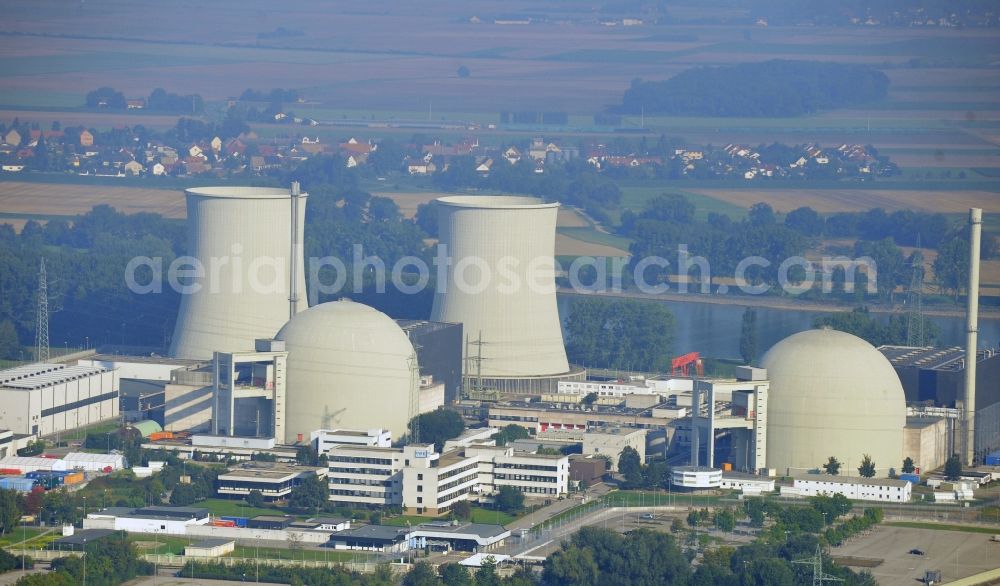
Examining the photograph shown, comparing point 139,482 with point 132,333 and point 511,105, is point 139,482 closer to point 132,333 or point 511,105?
point 132,333

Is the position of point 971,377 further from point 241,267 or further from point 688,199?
point 688,199

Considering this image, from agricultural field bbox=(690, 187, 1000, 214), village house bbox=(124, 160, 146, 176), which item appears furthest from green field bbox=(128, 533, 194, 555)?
village house bbox=(124, 160, 146, 176)

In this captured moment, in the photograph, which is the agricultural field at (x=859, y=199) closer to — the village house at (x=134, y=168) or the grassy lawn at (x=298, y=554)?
the village house at (x=134, y=168)

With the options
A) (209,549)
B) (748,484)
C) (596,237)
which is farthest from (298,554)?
(596,237)

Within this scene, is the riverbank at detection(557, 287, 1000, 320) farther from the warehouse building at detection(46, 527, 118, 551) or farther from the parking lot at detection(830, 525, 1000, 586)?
the warehouse building at detection(46, 527, 118, 551)

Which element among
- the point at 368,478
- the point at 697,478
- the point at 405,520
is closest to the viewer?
the point at 405,520

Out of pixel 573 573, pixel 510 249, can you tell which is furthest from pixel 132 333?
pixel 573 573
